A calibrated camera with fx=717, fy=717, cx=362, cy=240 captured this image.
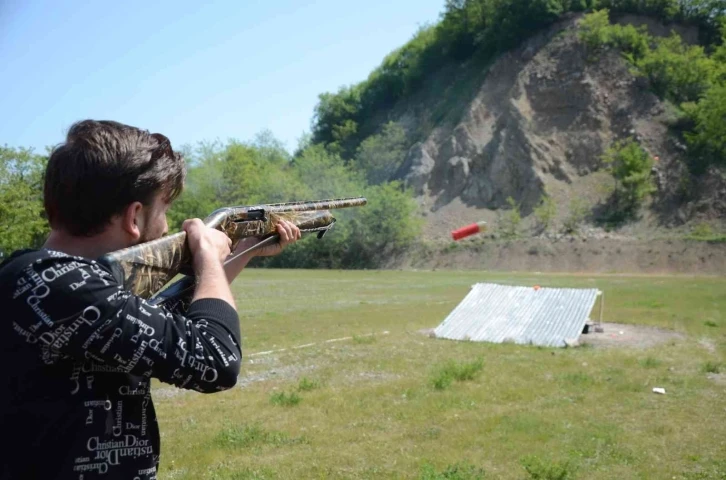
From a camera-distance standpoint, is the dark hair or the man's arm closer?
the man's arm

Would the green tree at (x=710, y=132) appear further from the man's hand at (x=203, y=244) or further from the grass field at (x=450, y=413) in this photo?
the man's hand at (x=203, y=244)

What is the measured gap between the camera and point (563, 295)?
64.0 feet

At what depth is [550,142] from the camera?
7969 cm

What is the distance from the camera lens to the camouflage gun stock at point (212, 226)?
2506 mm

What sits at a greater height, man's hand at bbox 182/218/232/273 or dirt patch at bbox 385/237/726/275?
man's hand at bbox 182/218/232/273

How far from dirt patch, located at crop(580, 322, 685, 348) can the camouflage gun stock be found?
14.4 m

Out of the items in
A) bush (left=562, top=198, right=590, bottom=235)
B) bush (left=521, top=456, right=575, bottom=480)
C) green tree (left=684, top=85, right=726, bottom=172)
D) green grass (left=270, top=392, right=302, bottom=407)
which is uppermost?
bush (left=521, top=456, right=575, bottom=480)

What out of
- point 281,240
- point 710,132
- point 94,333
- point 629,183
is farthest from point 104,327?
point 710,132

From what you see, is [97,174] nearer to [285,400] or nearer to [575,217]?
[285,400]

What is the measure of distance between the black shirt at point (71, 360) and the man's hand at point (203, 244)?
0.37 metres

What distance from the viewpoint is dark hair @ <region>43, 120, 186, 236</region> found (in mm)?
2338

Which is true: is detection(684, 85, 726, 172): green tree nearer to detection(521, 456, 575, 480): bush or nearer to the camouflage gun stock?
detection(521, 456, 575, 480): bush

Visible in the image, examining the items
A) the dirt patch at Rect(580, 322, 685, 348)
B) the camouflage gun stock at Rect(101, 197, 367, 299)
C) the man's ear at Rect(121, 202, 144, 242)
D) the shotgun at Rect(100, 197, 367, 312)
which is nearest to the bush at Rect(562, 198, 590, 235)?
the dirt patch at Rect(580, 322, 685, 348)

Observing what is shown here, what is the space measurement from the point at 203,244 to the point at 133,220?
32 centimetres
